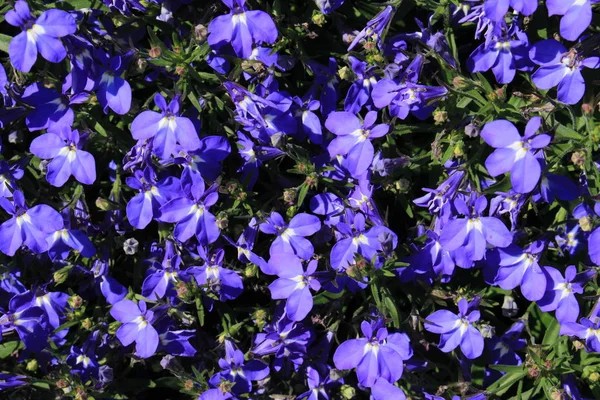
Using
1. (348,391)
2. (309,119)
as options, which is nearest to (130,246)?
(309,119)

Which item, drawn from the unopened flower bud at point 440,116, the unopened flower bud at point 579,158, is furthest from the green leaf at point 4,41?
the unopened flower bud at point 579,158

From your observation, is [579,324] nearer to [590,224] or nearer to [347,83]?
[590,224]

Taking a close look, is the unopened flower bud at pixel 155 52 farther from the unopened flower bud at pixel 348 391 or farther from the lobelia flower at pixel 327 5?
the unopened flower bud at pixel 348 391

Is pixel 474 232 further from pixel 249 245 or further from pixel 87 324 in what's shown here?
pixel 87 324

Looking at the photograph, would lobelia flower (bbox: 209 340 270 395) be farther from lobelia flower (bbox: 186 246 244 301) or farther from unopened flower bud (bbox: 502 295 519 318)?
unopened flower bud (bbox: 502 295 519 318)

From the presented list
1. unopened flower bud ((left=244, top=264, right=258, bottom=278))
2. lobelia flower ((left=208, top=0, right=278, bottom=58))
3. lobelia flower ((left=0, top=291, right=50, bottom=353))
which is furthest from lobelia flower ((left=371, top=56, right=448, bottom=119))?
lobelia flower ((left=0, top=291, right=50, bottom=353))

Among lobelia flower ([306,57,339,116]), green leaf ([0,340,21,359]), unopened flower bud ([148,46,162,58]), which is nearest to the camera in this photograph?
unopened flower bud ([148,46,162,58])

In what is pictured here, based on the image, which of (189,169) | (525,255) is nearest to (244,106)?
(189,169)
